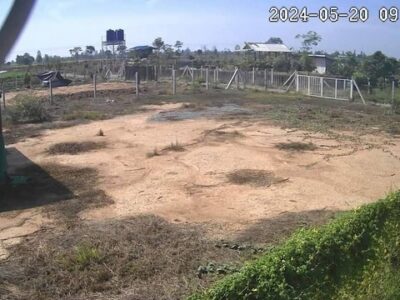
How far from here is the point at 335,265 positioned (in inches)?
169

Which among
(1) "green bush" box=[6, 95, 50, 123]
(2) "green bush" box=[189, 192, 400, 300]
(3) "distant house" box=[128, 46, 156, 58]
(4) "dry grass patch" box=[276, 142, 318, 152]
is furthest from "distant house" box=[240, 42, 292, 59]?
(2) "green bush" box=[189, 192, 400, 300]

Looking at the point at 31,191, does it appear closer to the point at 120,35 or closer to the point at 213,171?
the point at 213,171

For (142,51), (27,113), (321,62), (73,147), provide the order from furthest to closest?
(142,51) < (321,62) < (27,113) < (73,147)

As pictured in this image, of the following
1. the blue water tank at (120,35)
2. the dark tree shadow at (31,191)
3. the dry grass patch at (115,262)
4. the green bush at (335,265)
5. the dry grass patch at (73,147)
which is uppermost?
the blue water tank at (120,35)

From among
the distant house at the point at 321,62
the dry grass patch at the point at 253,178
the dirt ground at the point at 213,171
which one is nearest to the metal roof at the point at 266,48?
the distant house at the point at 321,62

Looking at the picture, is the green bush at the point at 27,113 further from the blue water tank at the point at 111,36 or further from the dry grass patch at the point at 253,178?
the blue water tank at the point at 111,36

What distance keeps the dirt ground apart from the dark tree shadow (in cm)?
5

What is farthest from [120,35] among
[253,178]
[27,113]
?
[253,178]

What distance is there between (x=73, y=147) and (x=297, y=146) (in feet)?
20.0

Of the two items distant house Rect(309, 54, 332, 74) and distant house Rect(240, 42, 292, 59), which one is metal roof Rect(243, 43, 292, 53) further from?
distant house Rect(309, 54, 332, 74)

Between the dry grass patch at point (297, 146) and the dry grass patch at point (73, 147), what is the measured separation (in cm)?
489

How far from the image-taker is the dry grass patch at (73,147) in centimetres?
1271

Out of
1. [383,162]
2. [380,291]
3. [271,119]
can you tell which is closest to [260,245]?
[380,291]

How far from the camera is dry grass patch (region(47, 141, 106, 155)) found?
41.7 ft
